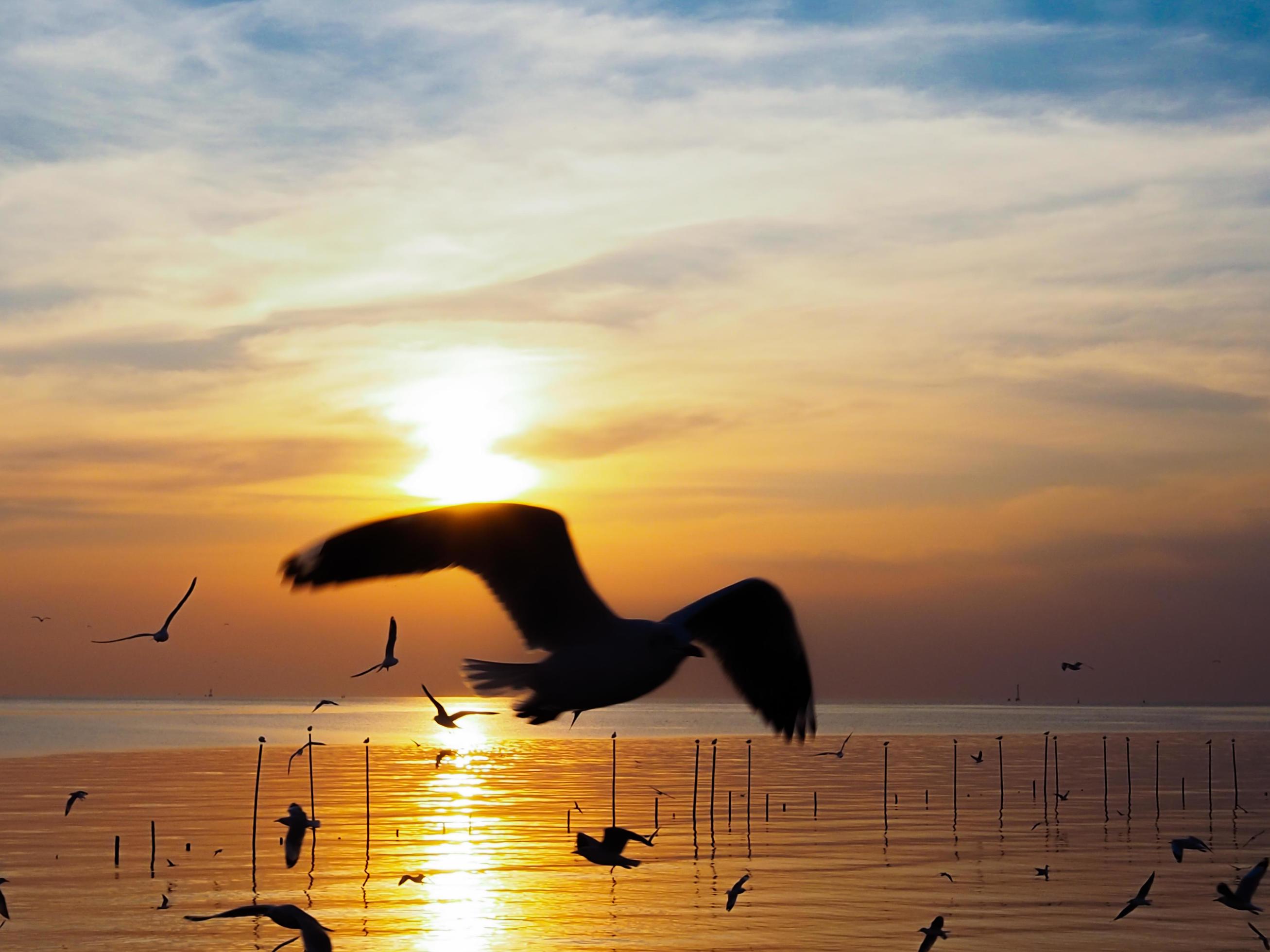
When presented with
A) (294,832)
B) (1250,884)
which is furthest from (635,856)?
(1250,884)

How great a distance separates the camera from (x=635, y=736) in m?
194

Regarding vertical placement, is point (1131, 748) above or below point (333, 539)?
below

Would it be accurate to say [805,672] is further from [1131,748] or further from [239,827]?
[1131,748]

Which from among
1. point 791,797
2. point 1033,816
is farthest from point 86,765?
point 1033,816

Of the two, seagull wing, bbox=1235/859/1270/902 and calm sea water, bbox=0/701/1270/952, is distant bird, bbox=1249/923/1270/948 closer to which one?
calm sea water, bbox=0/701/1270/952

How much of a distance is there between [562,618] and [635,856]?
187 feet

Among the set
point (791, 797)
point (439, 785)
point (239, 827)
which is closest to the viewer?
point (239, 827)

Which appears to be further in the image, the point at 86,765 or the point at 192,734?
the point at 192,734

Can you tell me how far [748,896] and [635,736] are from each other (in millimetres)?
140173

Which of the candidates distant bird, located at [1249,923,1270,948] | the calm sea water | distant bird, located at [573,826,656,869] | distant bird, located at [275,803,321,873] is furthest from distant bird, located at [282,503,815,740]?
the calm sea water

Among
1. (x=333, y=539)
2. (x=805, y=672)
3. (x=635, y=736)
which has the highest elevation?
(x=333, y=539)

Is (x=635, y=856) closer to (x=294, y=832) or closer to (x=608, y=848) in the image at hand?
(x=294, y=832)

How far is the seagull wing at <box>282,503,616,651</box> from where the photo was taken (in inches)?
425

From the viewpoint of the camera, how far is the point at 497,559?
38.7 feet
